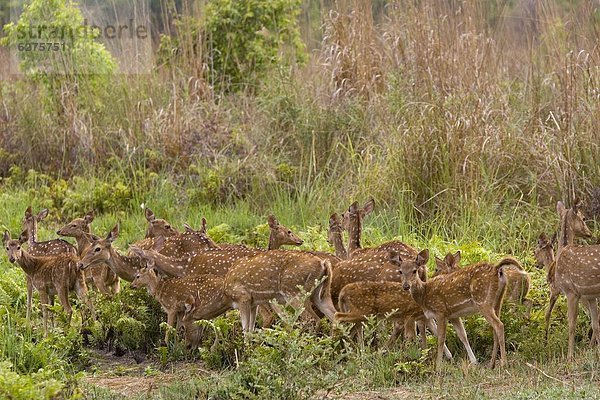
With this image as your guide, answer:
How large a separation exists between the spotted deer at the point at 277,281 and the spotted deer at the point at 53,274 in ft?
4.55

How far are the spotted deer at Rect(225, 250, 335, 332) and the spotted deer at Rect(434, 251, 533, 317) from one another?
0.91 metres

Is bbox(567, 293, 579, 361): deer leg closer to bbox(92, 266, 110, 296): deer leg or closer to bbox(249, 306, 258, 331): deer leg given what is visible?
bbox(249, 306, 258, 331): deer leg

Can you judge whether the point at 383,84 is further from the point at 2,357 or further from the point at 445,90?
the point at 2,357

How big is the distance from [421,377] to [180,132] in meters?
7.09

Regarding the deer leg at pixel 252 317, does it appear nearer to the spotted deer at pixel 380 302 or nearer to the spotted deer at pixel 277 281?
the spotted deer at pixel 277 281

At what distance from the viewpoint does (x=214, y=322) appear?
8.33 metres

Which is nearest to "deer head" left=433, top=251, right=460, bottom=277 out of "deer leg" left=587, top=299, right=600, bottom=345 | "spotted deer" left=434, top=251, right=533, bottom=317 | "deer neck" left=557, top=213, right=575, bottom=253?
"spotted deer" left=434, top=251, right=533, bottom=317

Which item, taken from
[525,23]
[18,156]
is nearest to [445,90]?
[525,23]

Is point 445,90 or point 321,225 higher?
point 445,90

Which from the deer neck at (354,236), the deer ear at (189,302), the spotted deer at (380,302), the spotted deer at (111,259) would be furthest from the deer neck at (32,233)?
the spotted deer at (380,302)

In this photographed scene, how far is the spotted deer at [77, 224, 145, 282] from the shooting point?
30.4ft

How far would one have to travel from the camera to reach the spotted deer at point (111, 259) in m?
9.26

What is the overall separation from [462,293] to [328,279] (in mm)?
994

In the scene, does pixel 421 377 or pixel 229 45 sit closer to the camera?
pixel 421 377
